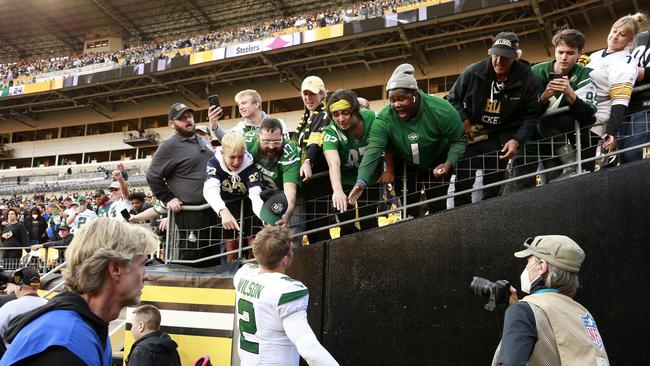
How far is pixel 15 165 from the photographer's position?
117ft

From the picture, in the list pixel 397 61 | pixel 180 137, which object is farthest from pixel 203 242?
pixel 397 61

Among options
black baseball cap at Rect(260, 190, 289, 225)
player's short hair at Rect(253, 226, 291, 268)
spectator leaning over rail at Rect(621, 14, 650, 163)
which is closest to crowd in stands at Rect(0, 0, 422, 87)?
spectator leaning over rail at Rect(621, 14, 650, 163)

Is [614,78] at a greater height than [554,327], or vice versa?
[614,78]

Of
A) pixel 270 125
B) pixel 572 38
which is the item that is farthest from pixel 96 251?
pixel 572 38

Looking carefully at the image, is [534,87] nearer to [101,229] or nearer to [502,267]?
[502,267]

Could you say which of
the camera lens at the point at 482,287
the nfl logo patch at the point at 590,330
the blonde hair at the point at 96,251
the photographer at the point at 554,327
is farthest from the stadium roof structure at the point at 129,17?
the blonde hair at the point at 96,251

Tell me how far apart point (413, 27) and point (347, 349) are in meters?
19.2

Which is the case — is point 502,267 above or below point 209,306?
above

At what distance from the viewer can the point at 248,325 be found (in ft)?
9.59

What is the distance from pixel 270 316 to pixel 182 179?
2581 millimetres

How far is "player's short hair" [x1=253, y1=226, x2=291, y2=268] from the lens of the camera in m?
2.87

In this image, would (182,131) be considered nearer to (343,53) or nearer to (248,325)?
(248,325)

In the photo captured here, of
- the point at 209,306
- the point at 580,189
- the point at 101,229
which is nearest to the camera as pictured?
the point at 101,229

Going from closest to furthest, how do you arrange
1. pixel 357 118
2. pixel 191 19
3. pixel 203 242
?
pixel 357 118, pixel 203 242, pixel 191 19
